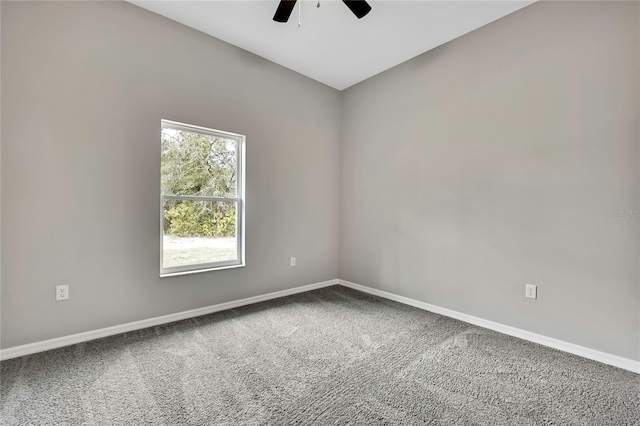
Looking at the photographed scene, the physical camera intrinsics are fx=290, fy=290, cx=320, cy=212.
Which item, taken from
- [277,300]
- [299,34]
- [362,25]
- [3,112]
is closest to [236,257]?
[277,300]

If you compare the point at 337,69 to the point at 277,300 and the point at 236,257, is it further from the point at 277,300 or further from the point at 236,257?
the point at 277,300

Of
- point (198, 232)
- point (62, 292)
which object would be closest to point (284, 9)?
point (198, 232)

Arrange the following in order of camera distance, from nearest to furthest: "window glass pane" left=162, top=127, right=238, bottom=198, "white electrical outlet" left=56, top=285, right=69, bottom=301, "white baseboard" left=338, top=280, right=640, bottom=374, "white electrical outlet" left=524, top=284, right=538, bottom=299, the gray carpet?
1. the gray carpet
2. "white baseboard" left=338, top=280, right=640, bottom=374
3. "white electrical outlet" left=56, top=285, right=69, bottom=301
4. "white electrical outlet" left=524, top=284, right=538, bottom=299
5. "window glass pane" left=162, top=127, right=238, bottom=198

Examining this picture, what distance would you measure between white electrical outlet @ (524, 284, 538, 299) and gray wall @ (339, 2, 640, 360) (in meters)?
0.04

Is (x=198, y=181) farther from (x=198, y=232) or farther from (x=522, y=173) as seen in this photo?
(x=522, y=173)

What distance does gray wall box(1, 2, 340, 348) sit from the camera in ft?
6.75

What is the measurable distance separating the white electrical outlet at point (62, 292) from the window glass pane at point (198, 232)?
0.71 metres

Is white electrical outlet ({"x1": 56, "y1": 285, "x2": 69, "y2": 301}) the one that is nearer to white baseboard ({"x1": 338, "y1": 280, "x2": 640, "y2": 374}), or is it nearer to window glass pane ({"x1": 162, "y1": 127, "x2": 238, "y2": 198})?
window glass pane ({"x1": 162, "y1": 127, "x2": 238, "y2": 198})

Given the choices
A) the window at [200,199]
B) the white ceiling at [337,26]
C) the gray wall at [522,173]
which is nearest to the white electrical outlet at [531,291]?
the gray wall at [522,173]

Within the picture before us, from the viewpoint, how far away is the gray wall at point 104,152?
81.0 inches

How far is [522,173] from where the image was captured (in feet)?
8.16

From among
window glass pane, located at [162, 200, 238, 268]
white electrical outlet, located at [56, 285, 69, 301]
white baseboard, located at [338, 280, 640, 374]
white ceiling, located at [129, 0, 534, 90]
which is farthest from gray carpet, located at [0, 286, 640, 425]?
white ceiling, located at [129, 0, 534, 90]

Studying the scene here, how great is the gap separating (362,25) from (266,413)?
3142 mm

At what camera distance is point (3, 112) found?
1981 millimetres
